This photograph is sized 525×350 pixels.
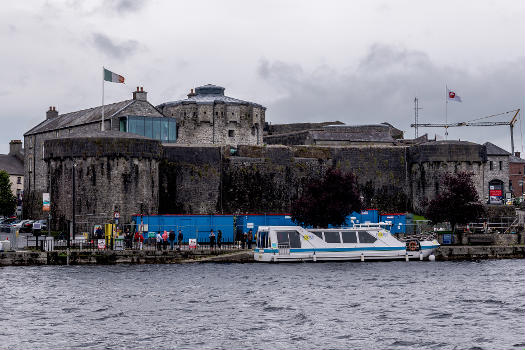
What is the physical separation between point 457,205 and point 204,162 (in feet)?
55.6

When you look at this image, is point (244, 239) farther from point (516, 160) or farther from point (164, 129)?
point (516, 160)

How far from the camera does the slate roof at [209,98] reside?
3191 inches

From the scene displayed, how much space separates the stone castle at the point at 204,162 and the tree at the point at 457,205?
6962 mm

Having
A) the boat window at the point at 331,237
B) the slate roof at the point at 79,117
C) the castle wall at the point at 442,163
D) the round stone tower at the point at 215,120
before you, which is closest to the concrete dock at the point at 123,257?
the boat window at the point at 331,237

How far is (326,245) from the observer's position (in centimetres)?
4819

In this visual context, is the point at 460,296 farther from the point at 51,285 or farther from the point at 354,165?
the point at 354,165

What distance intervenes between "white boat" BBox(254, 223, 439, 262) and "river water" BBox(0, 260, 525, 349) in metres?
2.32

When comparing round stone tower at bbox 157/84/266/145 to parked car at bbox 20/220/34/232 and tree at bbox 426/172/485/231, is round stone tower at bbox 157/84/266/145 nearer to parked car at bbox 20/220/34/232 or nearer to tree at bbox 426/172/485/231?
parked car at bbox 20/220/34/232

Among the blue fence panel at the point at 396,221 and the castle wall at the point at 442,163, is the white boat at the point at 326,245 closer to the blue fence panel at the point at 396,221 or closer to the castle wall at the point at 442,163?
the blue fence panel at the point at 396,221

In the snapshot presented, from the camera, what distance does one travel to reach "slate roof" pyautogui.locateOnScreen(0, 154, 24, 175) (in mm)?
104812

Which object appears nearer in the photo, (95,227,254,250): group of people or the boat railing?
the boat railing

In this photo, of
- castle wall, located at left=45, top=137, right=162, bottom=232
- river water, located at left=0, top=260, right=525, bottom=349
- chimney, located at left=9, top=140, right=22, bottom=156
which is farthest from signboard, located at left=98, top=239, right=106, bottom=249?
chimney, located at left=9, top=140, right=22, bottom=156

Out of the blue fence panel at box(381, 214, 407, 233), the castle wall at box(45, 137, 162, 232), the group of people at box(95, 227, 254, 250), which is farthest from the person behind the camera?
the blue fence panel at box(381, 214, 407, 233)

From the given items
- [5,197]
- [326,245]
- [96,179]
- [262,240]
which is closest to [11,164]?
[5,197]
